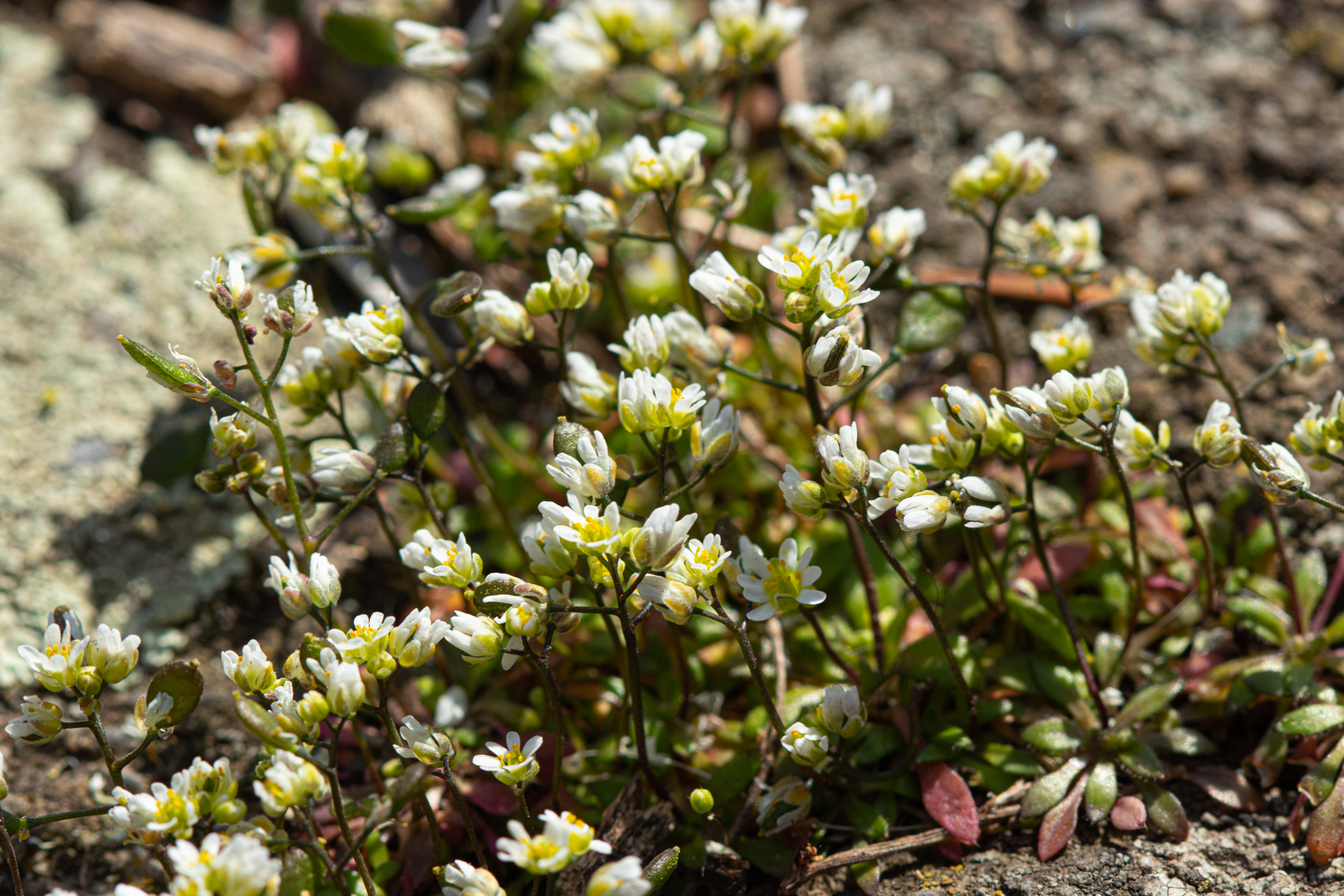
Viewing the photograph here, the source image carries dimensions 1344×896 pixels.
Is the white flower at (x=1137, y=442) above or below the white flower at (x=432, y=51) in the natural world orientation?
below

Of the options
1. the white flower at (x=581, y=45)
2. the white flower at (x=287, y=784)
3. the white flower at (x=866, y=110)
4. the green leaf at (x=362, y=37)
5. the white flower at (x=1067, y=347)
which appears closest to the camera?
the white flower at (x=287, y=784)

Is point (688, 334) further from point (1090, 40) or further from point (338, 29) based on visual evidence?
point (1090, 40)

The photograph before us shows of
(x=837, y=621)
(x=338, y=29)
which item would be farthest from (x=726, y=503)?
(x=338, y=29)

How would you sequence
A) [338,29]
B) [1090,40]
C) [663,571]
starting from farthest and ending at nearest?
[1090,40] < [338,29] < [663,571]

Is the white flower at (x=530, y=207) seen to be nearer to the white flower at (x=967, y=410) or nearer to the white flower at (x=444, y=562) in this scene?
the white flower at (x=444, y=562)

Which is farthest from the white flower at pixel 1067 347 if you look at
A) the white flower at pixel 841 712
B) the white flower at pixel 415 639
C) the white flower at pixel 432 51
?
the white flower at pixel 432 51
